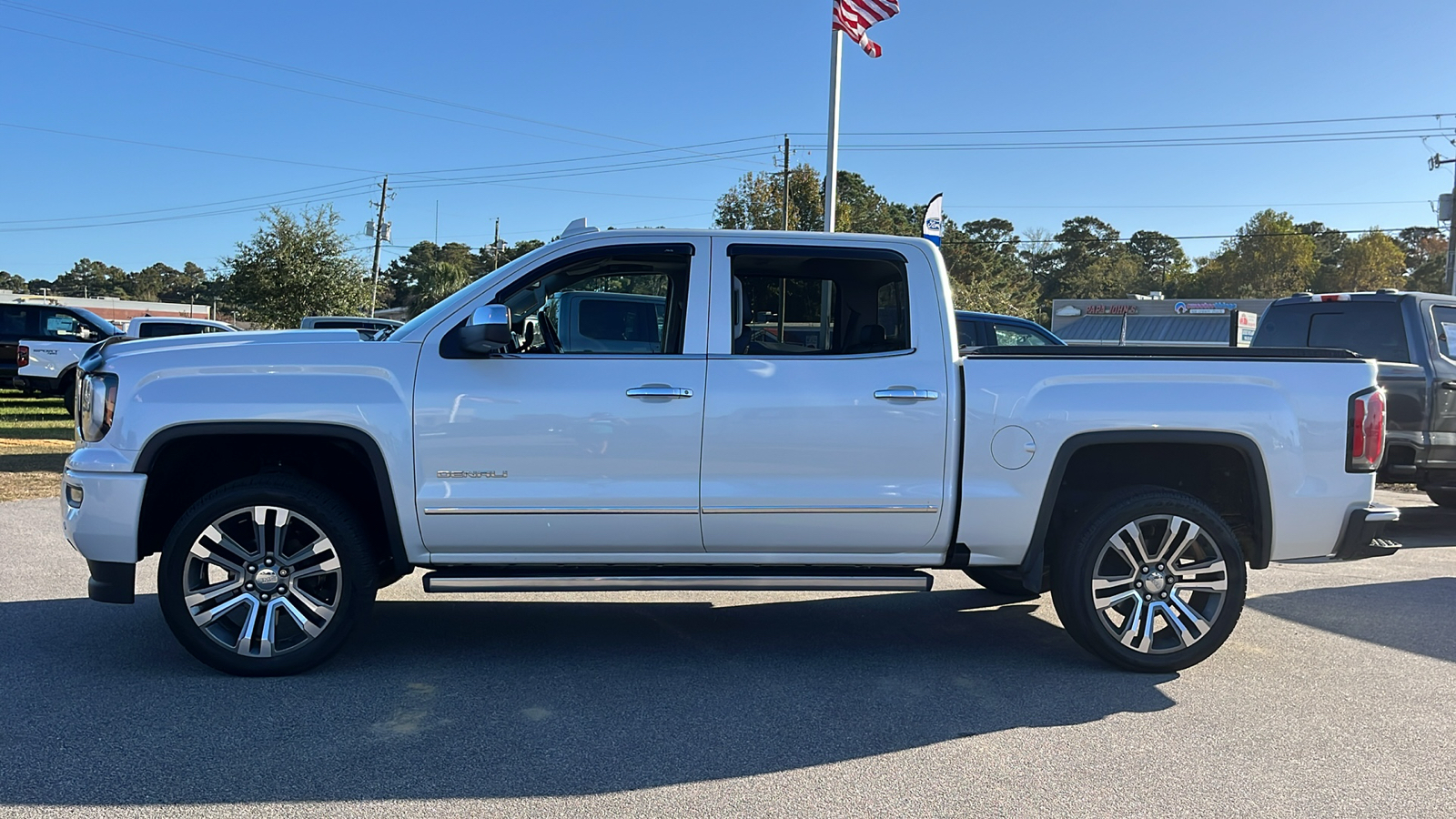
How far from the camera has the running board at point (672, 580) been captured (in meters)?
4.60

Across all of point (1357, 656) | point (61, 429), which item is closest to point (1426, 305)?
point (1357, 656)

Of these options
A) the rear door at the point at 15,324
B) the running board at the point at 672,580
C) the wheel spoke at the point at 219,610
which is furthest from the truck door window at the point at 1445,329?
the rear door at the point at 15,324

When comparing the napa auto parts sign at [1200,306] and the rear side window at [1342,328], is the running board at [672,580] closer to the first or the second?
the rear side window at [1342,328]

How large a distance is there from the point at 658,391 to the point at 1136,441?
2.22 metres

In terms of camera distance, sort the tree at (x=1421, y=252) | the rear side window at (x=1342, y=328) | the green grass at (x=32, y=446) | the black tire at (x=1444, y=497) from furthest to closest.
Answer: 1. the tree at (x=1421, y=252)
2. the black tire at (x=1444, y=497)
3. the green grass at (x=32, y=446)
4. the rear side window at (x=1342, y=328)

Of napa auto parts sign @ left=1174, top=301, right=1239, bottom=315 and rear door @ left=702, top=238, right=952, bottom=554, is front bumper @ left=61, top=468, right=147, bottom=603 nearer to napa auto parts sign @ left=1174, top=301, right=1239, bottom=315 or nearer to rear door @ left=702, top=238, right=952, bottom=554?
rear door @ left=702, top=238, right=952, bottom=554

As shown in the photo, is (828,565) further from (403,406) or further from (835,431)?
(403,406)

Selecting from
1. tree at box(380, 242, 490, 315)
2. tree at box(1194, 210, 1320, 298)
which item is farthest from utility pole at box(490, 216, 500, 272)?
tree at box(1194, 210, 1320, 298)

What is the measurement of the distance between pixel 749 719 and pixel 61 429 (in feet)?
52.3

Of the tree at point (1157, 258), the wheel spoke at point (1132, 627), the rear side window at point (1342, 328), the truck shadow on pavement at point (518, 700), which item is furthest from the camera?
the tree at point (1157, 258)

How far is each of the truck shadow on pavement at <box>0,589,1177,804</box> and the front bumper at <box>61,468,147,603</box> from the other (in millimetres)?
416

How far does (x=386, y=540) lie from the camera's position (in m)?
5.09

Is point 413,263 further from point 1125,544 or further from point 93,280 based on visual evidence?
point 1125,544

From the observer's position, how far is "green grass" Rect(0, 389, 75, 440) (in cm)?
1534
